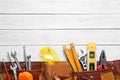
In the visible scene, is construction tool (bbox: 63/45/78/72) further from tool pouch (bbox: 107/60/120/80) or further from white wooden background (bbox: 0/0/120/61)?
tool pouch (bbox: 107/60/120/80)

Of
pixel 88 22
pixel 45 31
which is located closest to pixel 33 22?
pixel 45 31

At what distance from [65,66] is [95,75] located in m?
0.12

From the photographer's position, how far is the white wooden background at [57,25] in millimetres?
984

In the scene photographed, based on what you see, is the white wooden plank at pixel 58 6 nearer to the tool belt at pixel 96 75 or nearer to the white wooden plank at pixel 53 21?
the white wooden plank at pixel 53 21

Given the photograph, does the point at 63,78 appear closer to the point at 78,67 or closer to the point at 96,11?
A: the point at 78,67

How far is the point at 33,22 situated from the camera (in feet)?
3.24

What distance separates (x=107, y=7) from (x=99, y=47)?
0.55ft

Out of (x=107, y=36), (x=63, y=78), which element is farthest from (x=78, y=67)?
(x=107, y=36)

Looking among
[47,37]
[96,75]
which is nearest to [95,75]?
[96,75]

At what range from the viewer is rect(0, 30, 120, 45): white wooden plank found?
3.24 feet

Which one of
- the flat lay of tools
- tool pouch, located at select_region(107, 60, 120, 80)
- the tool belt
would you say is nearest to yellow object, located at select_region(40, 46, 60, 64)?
the flat lay of tools

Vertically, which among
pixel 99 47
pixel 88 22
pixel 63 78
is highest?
pixel 88 22

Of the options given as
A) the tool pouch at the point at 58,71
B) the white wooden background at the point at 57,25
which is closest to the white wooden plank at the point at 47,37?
the white wooden background at the point at 57,25

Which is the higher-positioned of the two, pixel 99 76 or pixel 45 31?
pixel 45 31
